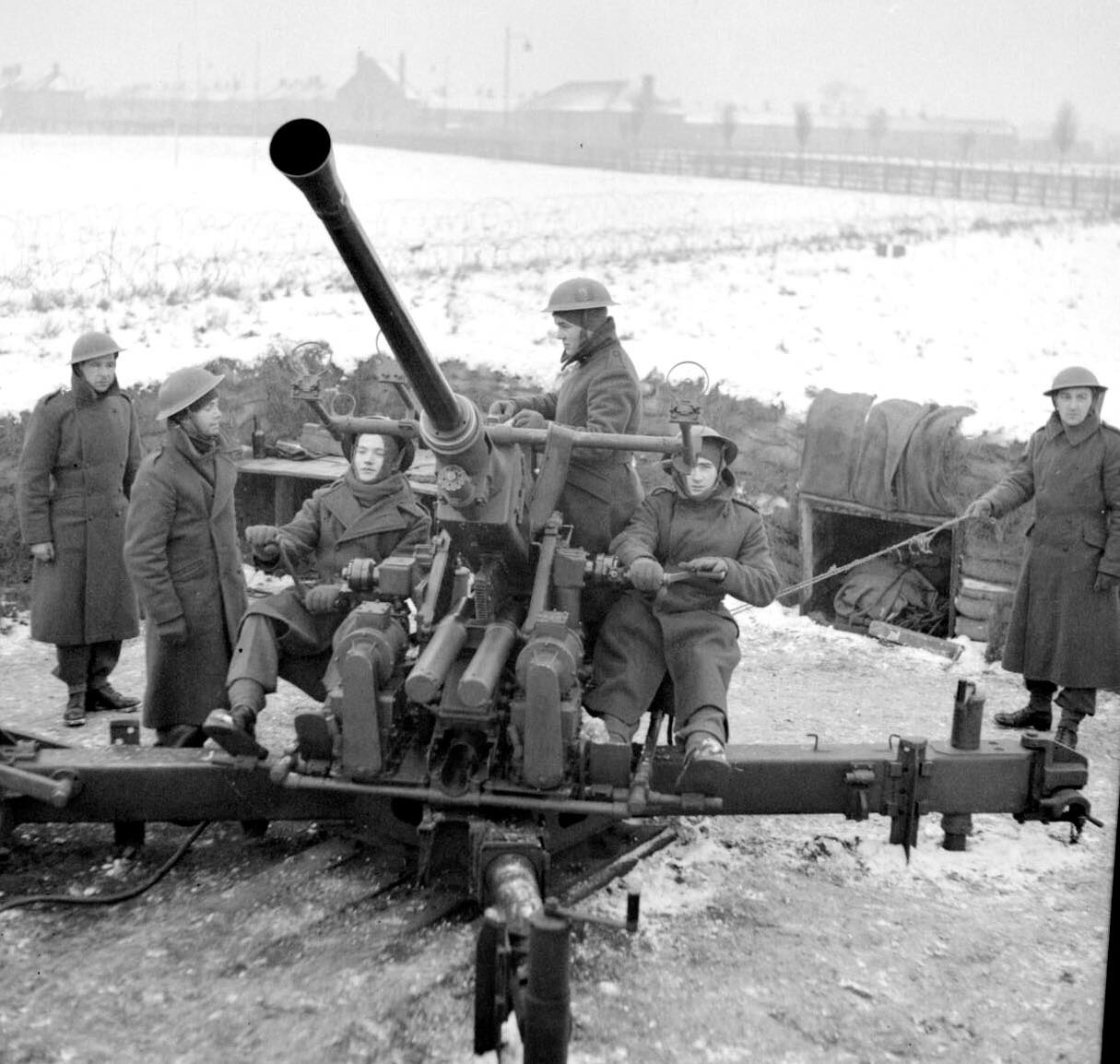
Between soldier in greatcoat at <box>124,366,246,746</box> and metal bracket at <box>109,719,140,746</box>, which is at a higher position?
soldier in greatcoat at <box>124,366,246,746</box>

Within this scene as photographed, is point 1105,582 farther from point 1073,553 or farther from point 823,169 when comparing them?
point 823,169

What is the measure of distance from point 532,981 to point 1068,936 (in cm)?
231

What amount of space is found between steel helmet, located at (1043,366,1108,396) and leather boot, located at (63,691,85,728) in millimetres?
4680

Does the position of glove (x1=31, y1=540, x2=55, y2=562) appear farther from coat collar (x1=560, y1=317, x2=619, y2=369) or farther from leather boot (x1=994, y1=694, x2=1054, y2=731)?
leather boot (x1=994, y1=694, x2=1054, y2=731)

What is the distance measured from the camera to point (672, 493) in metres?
5.12

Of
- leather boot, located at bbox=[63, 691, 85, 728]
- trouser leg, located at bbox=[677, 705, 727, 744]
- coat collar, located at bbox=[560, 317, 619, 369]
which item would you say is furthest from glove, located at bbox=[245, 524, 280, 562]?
leather boot, located at bbox=[63, 691, 85, 728]

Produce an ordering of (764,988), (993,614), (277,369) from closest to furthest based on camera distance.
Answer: (764,988)
(993,614)
(277,369)

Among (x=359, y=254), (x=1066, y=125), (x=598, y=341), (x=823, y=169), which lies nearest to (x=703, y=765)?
(x=598, y=341)

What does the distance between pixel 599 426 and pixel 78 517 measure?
261cm

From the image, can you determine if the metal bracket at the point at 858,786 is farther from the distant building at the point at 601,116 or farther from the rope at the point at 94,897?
the distant building at the point at 601,116

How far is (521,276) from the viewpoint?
14.6 m

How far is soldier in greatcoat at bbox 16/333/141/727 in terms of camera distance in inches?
246

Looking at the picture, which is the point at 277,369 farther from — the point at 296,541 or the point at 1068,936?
the point at 1068,936

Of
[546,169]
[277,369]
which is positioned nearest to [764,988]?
[277,369]
